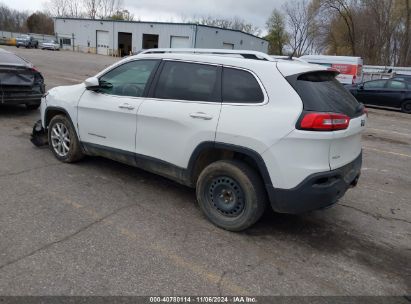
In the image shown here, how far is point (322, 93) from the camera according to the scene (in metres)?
3.59

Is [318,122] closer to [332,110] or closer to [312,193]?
[332,110]

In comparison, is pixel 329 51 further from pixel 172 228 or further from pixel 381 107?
pixel 172 228

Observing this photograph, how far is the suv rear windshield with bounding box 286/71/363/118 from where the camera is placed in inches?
136

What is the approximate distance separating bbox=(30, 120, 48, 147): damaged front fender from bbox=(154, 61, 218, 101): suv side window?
9.72ft

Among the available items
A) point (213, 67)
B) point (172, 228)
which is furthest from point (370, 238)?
point (213, 67)

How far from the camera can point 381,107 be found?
704 inches

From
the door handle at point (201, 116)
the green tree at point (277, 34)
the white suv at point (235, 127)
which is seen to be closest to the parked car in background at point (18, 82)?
the white suv at point (235, 127)

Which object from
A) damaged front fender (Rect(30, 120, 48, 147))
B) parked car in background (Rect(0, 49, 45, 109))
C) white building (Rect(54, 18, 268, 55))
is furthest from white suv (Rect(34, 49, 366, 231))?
white building (Rect(54, 18, 268, 55))

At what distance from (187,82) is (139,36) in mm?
56551

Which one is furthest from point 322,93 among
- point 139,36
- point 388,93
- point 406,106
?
point 139,36

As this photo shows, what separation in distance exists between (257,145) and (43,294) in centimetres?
216

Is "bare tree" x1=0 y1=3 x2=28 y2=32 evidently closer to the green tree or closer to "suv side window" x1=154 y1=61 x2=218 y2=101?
the green tree

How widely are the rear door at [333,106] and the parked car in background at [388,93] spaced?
1427cm

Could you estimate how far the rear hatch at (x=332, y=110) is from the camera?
3.40 m
